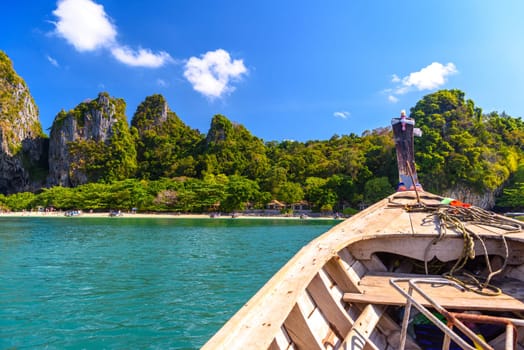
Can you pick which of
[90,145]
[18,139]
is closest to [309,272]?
[90,145]

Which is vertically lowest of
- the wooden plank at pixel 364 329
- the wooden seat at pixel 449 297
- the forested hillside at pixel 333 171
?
the wooden plank at pixel 364 329

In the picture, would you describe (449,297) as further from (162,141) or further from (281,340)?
(162,141)

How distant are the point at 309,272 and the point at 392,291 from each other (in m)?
1.19

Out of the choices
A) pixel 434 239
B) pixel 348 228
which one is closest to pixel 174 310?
pixel 348 228

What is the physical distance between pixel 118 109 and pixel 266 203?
191 feet

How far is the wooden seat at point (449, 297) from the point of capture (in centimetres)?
268

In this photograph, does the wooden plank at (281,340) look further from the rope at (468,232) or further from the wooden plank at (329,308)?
the rope at (468,232)

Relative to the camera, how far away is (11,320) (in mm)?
5977

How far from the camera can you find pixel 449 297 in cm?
289

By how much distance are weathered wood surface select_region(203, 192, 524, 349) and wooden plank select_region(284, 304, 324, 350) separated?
5 centimetres

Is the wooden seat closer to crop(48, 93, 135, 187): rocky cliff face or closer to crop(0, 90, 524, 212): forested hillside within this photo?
crop(0, 90, 524, 212): forested hillside

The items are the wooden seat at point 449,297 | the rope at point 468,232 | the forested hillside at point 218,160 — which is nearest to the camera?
the wooden seat at point 449,297

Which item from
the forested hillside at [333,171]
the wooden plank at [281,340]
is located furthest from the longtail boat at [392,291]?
the forested hillside at [333,171]

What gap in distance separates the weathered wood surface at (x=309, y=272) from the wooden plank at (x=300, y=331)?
0.05 metres
